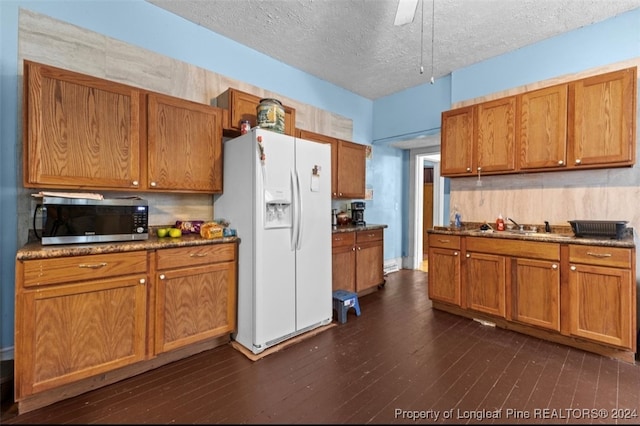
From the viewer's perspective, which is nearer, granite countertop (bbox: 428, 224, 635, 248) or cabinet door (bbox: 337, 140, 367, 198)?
granite countertop (bbox: 428, 224, 635, 248)

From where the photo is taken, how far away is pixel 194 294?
7.09ft

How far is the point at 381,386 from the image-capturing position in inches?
71.7

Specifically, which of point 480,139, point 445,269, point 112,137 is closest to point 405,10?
point 480,139

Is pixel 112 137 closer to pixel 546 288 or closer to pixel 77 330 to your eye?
pixel 77 330

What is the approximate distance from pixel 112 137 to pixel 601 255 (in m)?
3.81

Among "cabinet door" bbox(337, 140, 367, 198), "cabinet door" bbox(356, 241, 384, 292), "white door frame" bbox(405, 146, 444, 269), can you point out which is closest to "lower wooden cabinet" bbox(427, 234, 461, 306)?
"cabinet door" bbox(356, 241, 384, 292)

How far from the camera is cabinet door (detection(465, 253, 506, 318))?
266 cm

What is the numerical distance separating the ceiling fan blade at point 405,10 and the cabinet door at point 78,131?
201 centimetres

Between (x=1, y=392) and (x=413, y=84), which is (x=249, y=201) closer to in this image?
(x=1, y=392)

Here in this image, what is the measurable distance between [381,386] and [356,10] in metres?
3.02

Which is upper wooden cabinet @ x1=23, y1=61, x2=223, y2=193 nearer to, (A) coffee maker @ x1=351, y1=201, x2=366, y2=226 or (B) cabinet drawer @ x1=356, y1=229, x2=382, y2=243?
(B) cabinet drawer @ x1=356, y1=229, x2=382, y2=243

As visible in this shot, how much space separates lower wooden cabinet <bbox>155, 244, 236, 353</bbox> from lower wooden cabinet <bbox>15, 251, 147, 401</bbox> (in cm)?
13

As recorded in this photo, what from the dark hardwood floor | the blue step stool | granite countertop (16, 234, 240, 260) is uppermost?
granite countertop (16, 234, 240, 260)

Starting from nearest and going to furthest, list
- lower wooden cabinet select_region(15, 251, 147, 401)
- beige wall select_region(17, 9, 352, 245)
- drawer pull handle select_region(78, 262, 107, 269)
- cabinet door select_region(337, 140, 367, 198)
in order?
lower wooden cabinet select_region(15, 251, 147, 401), drawer pull handle select_region(78, 262, 107, 269), beige wall select_region(17, 9, 352, 245), cabinet door select_region(337, 140, 367, 198)
